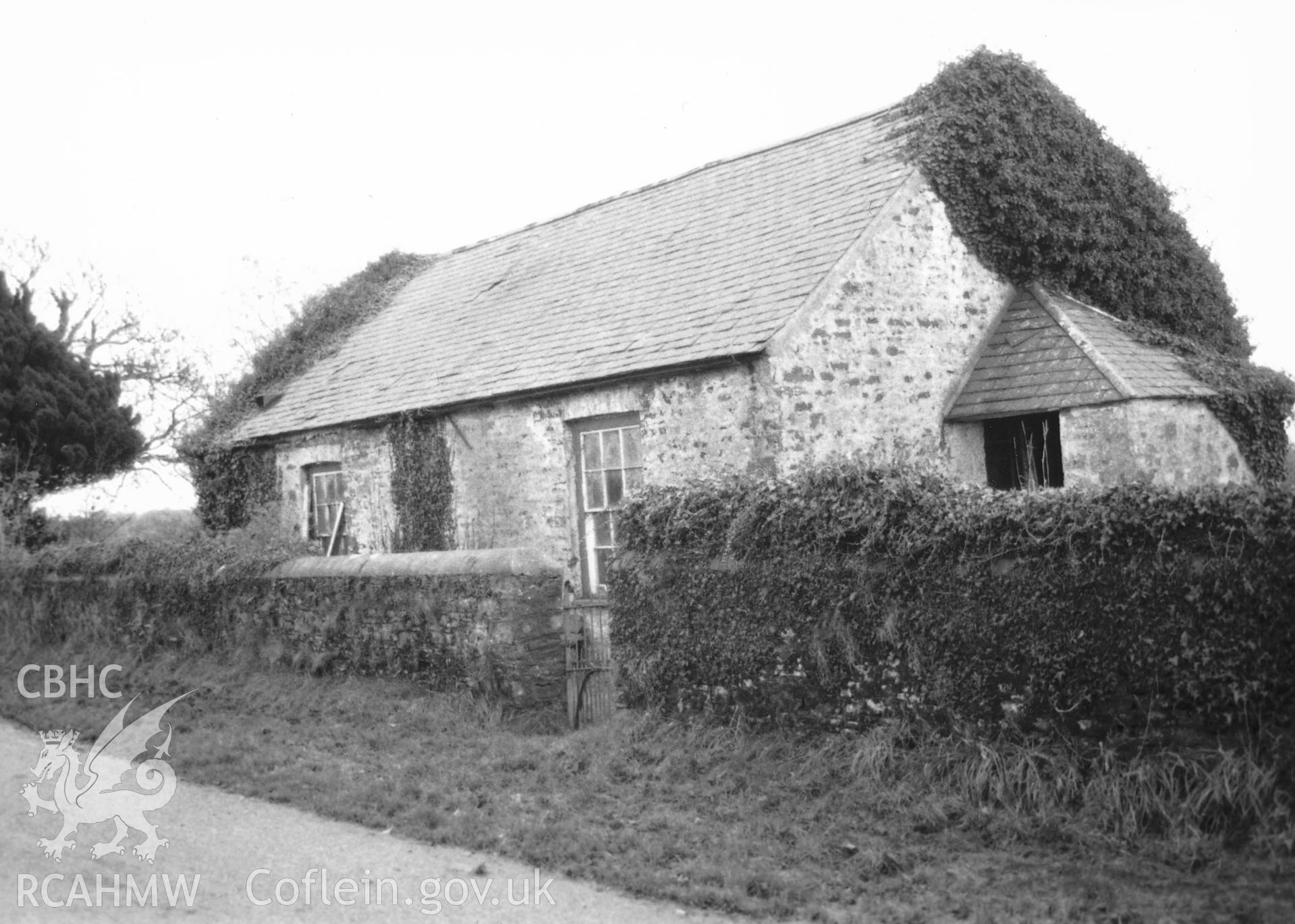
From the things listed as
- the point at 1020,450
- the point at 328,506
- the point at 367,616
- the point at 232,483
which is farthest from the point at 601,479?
the point at 232,483

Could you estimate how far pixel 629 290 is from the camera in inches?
631

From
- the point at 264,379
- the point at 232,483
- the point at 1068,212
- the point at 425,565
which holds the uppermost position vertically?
the point at 1068,212

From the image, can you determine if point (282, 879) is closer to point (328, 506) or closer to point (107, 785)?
point (107, 785)

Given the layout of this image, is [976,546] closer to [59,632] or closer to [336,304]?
[59,632]

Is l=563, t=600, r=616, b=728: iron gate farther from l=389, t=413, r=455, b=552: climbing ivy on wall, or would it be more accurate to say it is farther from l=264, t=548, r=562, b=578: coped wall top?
l=389, t=413, r=455, b=552: climbing ivy on wall

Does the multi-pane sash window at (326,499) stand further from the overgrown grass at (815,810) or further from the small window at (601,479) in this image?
the overgrown grass at (815,810)

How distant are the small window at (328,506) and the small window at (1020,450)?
33.0 feet

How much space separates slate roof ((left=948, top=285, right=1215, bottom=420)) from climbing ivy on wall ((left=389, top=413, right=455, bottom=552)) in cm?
721

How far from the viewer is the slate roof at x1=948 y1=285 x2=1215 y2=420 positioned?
13484 mm

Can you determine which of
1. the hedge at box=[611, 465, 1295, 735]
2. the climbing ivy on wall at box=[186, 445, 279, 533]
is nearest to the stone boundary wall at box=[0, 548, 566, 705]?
the hedge at box=[611, 465, 1295, 735]

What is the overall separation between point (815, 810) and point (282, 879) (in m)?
3.27

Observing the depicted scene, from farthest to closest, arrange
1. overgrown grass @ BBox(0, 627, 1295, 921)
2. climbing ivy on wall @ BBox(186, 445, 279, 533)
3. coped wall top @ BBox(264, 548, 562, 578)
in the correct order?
climbing ivy on wall @ BBox(186, 445, 279, 533)
coped wall top @ BBox(264, 548, 562, 578)
overgrown grass @ BBox(0, 627, 1295, 921)

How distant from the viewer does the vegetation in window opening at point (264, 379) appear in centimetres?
1995

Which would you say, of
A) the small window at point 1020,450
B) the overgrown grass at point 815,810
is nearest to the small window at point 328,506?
the overgrown grass at point 815,810
